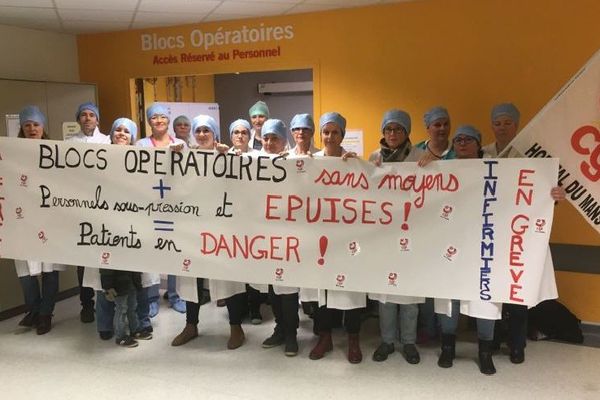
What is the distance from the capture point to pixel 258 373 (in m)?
3.04

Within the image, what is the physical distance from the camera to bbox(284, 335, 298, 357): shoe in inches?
127

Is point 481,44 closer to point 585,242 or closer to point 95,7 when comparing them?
point 585,242

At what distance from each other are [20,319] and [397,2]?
3660 mm

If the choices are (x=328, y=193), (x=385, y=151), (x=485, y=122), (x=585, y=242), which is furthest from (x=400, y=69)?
(x=585, y=242)

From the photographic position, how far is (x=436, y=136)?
3.26 meters

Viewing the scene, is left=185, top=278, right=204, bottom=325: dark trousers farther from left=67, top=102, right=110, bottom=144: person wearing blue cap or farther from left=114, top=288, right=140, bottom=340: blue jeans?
left=67, top=102, right=110, bottom=144: person wearing blue cap

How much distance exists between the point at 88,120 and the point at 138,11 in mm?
932

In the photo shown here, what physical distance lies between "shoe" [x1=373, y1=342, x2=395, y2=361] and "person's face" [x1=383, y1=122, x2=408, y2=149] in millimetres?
1185

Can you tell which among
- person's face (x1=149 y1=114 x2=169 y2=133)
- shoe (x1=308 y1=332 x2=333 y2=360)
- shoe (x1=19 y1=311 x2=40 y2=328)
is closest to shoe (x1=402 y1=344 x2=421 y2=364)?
shoe (x1=308 y1=332 x2=333 y2=360)

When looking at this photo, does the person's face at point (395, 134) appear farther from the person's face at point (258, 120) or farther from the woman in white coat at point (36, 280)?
the woman in white coat at point (36, 280)

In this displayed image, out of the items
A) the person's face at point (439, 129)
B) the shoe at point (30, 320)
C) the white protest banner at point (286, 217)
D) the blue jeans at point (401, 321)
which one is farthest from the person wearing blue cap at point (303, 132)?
the shoe at point (30, 320)

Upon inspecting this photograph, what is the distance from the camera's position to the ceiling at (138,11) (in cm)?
379

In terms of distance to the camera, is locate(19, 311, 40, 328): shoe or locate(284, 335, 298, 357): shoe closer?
locate(284, 335, 298, 357): shoe

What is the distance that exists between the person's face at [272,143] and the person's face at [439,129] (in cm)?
94
